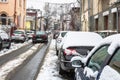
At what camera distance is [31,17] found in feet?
404

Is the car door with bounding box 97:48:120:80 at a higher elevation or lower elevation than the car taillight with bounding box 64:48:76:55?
higher

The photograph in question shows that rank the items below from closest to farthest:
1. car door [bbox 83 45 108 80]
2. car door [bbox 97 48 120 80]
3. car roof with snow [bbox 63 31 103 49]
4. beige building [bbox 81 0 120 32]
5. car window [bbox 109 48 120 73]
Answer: car door [bbox 97 48 120 80] → car window [bbox 109 48 120 73] → car door [bbox 83 45 108 80] → car roof with snow [bbox 63 31 103 49] → beige building [bbox 81 0 120 32]

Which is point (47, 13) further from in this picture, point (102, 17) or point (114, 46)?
point (114, 46)

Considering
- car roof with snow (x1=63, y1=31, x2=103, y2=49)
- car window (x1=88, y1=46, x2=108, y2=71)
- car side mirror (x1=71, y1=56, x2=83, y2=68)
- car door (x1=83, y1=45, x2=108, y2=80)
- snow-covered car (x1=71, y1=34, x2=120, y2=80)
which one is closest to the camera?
snow-covered car (x1=71, y1=34, x2=120, y2=80)

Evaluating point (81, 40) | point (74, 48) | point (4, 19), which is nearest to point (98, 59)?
point (74, 48)

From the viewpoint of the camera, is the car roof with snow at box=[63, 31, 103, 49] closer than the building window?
Yes

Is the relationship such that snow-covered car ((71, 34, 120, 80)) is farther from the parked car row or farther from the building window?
the building window

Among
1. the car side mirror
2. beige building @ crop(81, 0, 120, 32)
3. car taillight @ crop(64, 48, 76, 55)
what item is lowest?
car taillight @ crop(64, 48, 76, 55)

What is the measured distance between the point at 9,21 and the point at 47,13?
7783 centimetres

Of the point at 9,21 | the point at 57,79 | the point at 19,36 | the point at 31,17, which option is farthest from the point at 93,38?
the point at 31,17

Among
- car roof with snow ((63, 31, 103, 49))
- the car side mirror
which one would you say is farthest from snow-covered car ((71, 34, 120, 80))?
car roof with snow ((63, 31, 103, 49))

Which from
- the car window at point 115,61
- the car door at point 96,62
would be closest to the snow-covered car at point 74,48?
the car door at point 96,62

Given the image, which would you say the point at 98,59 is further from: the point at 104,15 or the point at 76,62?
the point at 104,15

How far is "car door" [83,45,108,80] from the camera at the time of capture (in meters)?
4.56
